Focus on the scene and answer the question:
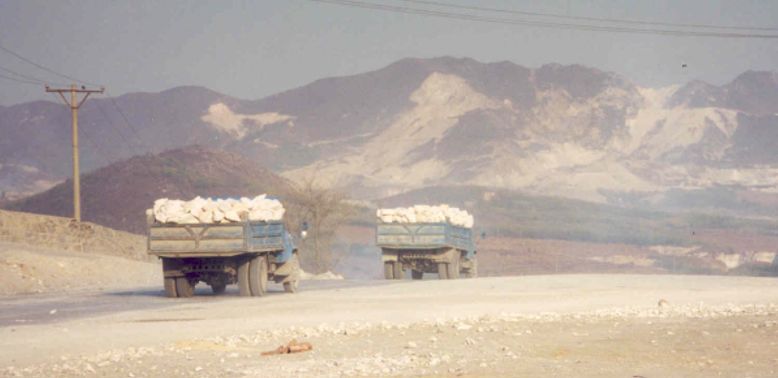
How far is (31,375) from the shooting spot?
1291 centimetres

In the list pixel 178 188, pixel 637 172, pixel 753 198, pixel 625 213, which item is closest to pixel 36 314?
pixel 178 188

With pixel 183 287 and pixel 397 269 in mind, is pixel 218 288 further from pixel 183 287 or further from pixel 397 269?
pixel 397 269

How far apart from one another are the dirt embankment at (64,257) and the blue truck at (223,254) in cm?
852

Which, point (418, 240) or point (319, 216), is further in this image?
point (319, 216)

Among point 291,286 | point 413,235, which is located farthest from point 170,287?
point 413,235

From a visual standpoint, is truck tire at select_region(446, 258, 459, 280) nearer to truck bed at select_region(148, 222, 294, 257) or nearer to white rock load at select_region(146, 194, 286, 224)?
white rock load at select_region(146, 194, 286, 224)

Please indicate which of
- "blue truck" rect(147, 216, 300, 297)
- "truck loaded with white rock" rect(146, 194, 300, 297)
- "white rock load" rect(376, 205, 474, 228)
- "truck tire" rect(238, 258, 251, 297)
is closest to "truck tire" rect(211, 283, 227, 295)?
"blue truck" rect(147, 216, 300, 297)

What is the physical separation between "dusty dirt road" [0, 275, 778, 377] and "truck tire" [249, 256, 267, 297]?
1.15 metres

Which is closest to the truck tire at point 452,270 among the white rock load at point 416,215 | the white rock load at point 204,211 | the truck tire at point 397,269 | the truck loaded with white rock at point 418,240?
the truck loaded with white rock at point 418,240

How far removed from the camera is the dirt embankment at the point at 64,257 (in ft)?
121

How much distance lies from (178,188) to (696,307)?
88.4 metres

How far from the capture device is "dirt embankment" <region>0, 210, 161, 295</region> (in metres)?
37.0

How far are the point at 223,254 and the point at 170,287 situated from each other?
80.2 inches

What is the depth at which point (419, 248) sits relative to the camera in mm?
38938
